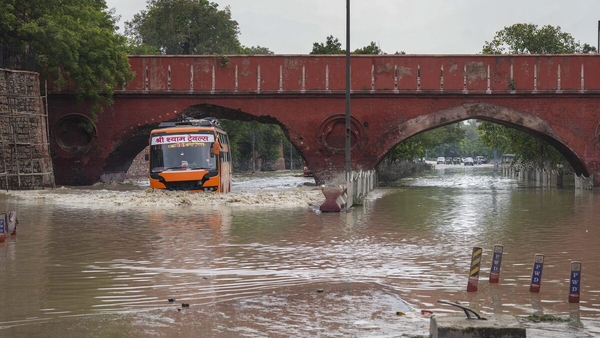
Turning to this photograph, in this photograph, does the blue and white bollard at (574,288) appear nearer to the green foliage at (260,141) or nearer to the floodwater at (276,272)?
the floodwater at (276,272)

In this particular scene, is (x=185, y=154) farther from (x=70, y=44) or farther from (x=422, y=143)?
(x=422, y=143)

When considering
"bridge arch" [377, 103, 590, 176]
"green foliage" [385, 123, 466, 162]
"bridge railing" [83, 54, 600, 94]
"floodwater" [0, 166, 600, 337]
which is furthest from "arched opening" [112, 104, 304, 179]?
"floodwater" [0, 166, 600, 337]

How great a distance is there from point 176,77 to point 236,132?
28.5 meters

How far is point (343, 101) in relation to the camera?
140ft

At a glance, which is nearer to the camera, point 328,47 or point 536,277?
point 536,277

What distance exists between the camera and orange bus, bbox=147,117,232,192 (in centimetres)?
2984

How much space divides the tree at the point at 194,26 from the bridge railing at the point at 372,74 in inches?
1063

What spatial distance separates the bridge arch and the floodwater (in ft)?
62.4

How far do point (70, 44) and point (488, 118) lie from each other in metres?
19.9

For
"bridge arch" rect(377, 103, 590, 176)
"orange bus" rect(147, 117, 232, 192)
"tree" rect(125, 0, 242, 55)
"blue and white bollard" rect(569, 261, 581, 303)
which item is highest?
"tree" rect(125, 0, 242, 55)

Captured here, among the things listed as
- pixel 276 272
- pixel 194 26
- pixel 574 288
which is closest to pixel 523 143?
pixel 194 26

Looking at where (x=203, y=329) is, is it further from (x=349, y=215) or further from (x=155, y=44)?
(x=155, y=44)

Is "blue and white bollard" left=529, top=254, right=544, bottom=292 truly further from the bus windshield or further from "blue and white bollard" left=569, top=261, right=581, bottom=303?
the bus windshield

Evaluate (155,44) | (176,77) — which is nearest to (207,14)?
(155,44)
